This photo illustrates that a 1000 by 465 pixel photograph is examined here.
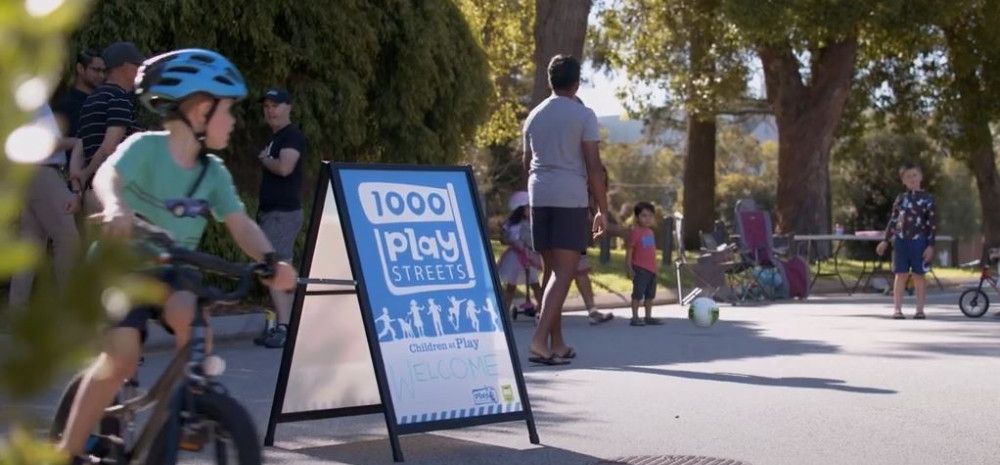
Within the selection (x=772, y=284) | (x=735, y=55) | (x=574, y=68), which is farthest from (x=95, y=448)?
(x=735, y=55)

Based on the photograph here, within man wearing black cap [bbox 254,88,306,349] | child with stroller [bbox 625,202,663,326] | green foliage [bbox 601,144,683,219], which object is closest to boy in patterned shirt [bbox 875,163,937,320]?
child with stroller [bbox 625,202,663,326]

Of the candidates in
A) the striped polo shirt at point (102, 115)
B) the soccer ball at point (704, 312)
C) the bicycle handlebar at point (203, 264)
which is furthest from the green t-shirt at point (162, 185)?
the soccer ball at point (704, 312)

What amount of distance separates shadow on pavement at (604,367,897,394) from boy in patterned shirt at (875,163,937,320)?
616cm

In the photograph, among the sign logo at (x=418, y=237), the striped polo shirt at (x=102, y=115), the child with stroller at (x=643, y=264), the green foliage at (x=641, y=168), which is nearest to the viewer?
the sign logo at (x=418, y=237)

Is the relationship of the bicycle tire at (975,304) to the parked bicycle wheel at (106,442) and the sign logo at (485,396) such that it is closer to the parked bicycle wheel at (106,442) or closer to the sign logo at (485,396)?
the sign logo at (485,396)

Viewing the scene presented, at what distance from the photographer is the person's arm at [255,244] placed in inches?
180

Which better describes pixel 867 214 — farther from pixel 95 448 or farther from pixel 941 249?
pixel 95 448

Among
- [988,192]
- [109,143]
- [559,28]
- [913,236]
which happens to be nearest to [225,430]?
[109,143]

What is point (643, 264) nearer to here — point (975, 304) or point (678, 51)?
point (975, 304)

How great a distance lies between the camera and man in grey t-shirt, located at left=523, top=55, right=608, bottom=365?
10406 mm

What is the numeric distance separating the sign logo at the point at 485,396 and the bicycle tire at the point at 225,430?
121 inches

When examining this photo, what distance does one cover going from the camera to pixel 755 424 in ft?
26.7

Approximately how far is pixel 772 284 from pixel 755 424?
41.2 feet

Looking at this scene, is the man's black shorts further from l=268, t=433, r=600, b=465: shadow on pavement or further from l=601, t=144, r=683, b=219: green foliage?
l=601, t=144, r=683, b=219: green foliage
